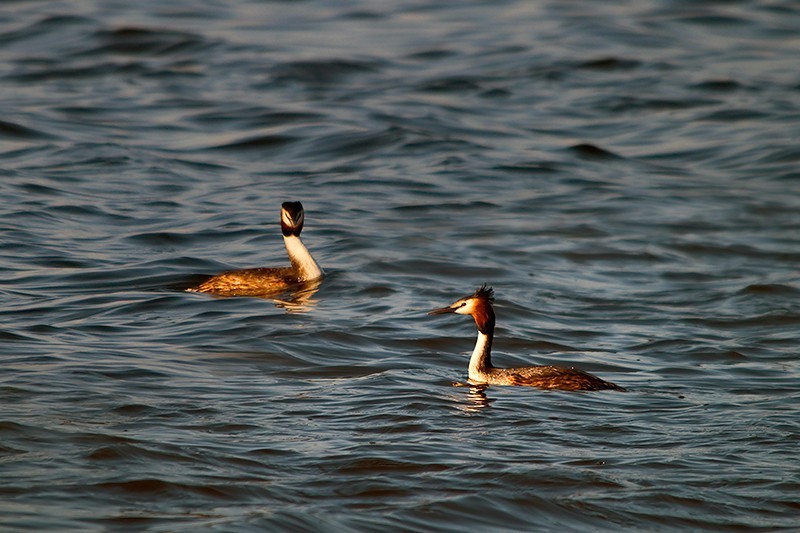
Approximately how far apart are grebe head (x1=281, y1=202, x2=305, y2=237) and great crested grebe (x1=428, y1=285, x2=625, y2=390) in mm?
3599

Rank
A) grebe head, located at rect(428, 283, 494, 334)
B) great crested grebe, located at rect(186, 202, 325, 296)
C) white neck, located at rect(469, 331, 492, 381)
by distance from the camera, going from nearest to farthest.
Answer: white neck, located at rect(469, 331, 492, 381)
grebe head, located at rect(428, 283, 494, 334)
great crested grebe, located at rect(186, 202, 325, 296)

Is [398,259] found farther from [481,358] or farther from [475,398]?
[475,398]

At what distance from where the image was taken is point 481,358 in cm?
1134

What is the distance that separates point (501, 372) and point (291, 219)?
4.68 metres

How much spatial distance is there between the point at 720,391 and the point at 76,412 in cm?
512

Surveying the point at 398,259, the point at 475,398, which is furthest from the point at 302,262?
the point at 475,398

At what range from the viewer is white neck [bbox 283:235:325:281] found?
14758 millimetres

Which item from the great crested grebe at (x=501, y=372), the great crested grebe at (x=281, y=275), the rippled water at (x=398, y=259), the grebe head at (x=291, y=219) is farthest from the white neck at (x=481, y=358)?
the grebe head at (x=291, y=219)

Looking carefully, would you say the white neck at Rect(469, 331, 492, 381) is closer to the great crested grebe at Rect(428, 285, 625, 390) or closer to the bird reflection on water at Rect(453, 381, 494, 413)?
the great crested grebe at Rect(428, 285, 625, 390)

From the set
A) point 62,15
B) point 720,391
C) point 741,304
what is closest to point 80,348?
point 720,391

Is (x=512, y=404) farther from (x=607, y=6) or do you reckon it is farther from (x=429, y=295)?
(x=607, y=6)

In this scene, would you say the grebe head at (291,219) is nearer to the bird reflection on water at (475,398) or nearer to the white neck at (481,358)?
the white neck at (481,358)

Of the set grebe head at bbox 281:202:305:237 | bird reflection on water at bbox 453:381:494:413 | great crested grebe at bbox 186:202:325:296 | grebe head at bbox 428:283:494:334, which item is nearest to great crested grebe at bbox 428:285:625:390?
grebe head at bbox 428:283:494:334

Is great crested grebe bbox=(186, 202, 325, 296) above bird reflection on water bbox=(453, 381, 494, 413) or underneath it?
above
